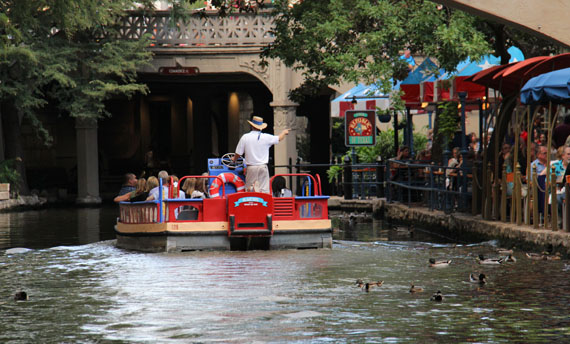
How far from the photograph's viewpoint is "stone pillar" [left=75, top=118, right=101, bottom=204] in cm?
3628

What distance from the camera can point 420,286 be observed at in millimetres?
12961

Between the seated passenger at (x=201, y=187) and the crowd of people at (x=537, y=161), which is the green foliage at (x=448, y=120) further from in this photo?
the seated passenger at (x=201, y=187)

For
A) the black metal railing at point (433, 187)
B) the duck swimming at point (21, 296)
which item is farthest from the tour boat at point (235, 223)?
the duck swimming at point (21, 296)

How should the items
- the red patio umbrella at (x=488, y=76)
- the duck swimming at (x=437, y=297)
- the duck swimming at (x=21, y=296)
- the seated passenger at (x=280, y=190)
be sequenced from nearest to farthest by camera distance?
the duck swimming at (x=437, y=297), the duck swimming at (x=21, y=296), the seated passenger at (x=280, y=190), the red patio umbrella at (x=488, y=76)

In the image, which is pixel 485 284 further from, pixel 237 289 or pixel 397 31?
pixel 397 31

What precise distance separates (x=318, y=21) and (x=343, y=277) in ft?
38.2

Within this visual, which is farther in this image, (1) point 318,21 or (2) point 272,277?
(1) point 318,21

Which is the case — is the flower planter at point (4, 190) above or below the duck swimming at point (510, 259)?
above

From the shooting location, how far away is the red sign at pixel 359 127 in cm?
3016

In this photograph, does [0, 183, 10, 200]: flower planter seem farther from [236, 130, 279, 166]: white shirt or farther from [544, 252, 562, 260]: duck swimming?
[544, 252, 562, 260]: duck swimming

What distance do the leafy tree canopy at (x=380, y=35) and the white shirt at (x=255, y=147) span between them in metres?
4.92

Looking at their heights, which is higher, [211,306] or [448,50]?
[448,50]

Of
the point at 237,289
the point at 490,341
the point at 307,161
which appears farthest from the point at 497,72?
the point at 307,161

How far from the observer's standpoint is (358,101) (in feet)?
99.6
